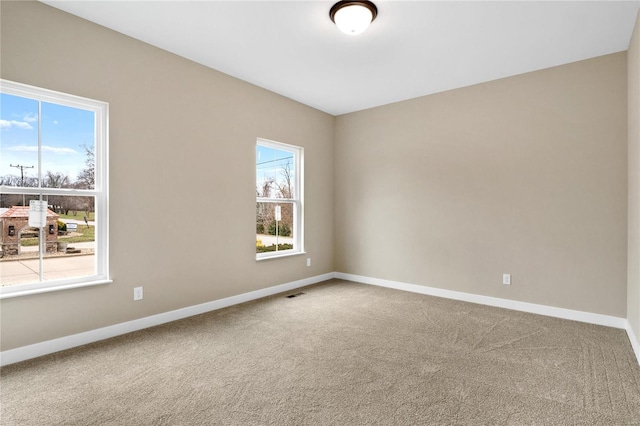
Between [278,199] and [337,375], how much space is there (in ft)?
9.27

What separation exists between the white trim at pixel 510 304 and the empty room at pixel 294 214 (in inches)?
0.9

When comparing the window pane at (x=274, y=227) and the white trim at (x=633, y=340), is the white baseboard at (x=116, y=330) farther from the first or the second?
the white trim at (x=633, y=340)

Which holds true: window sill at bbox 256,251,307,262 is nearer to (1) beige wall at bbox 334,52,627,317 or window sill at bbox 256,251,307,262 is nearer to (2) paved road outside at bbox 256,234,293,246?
(2) paved road outside at bbox 256,234,293,246

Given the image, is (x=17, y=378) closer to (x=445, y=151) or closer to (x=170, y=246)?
(x=170, y=246)

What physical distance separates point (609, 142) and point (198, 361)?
4.27 meters

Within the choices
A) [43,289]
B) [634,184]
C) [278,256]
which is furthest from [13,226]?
[634,184]

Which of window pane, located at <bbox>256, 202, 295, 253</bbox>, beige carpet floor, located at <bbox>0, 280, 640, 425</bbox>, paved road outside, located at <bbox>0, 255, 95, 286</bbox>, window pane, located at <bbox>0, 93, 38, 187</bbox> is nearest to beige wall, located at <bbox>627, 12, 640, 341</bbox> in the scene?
beige carpet floor, located at <bbox>0, 280, 640, 425</bbox>

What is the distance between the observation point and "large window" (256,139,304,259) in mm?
4476

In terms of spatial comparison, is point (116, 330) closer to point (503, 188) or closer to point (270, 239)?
point (270, 239)

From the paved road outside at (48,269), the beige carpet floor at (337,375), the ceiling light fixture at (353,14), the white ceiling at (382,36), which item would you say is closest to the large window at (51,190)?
the paved road outside at (48,269)

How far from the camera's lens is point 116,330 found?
298 cm

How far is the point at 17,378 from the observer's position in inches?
87.7

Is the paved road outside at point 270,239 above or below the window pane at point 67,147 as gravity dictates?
below

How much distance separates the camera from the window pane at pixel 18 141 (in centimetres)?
250
